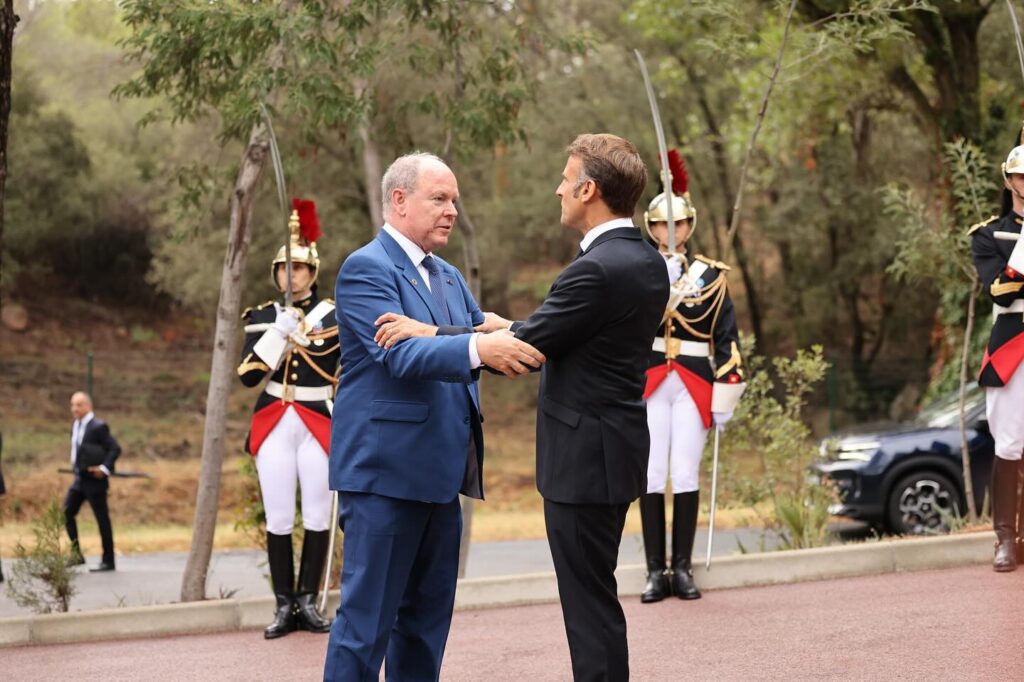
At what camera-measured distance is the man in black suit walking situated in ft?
16.1

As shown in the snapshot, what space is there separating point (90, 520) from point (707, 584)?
15251 mm

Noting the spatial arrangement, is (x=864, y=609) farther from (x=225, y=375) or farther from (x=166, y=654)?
(x=225, y=375)

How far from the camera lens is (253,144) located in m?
9.41

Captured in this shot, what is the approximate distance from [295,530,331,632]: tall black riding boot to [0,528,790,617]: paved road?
3717 mm

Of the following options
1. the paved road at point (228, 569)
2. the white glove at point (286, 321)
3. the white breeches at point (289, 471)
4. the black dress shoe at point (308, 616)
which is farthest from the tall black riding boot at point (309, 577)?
the paved road at point (228, 569)

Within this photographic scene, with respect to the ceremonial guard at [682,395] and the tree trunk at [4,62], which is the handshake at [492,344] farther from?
the tree trunk at [4,62]

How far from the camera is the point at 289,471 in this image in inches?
303

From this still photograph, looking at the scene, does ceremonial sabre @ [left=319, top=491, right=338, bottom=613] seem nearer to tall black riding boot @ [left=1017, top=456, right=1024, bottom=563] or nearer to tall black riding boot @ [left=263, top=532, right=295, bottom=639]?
tall black riding boot @ [left=263, top=532, right=295, bottom=639]

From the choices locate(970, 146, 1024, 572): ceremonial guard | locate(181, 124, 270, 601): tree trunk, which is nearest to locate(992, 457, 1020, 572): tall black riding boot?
locate(970, 146, 1024, 572): ceremonial guard

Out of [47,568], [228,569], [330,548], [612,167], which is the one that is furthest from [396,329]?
[228,569]

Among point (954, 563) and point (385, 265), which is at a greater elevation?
point (385, 265)

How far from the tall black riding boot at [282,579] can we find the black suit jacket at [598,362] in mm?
3065

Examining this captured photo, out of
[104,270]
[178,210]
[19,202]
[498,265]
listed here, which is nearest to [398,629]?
[178,210]

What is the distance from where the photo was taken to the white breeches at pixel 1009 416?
7828 mm
